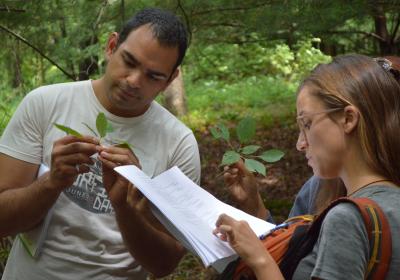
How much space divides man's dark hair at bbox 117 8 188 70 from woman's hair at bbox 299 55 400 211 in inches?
30.5

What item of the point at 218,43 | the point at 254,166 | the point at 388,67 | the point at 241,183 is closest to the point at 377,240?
the point at 388,67

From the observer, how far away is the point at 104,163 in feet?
5.75

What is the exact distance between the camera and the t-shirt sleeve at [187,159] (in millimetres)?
2107

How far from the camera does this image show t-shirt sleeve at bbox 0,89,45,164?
6.47ft

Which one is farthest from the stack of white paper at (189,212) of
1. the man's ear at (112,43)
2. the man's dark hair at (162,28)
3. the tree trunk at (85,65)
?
the tree trunk at (85,65)

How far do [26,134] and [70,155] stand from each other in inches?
12.9

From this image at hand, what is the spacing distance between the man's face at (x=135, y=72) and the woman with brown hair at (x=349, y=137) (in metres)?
0.73

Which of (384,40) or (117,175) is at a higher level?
(117,175)

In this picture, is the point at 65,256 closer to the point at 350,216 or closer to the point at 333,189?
the point at 333,189

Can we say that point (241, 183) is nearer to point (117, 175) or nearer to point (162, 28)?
point (117, 175)

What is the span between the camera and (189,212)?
5.51 ft

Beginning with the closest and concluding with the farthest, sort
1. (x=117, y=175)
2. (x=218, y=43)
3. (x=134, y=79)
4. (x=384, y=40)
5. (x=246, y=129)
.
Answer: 1. (x=117, y=175)
2. (x=246, y=129)
3. (x=134, y=79)
4. (x=384, y=40)
5. (x=218, y=43)

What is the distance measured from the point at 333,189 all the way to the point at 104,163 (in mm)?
731

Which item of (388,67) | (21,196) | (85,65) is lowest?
(85,65)
